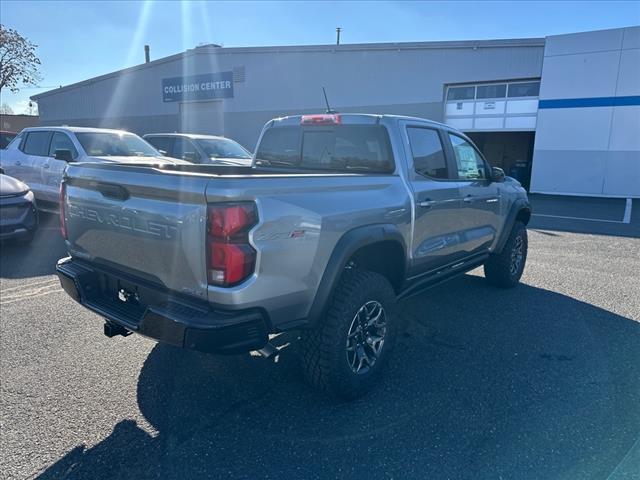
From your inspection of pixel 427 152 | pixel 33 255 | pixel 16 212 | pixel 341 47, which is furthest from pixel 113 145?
pixel 341 47

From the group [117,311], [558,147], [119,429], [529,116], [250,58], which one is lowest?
[119,429]

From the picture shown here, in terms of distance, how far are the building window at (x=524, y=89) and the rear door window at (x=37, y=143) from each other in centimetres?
1528

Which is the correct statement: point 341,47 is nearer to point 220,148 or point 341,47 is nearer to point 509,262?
point 220,148

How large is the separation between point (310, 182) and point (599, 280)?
508 cm

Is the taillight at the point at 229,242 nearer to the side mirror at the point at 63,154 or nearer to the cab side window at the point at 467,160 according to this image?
the cab side window at the point at 467,160

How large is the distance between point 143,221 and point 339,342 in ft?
4.61

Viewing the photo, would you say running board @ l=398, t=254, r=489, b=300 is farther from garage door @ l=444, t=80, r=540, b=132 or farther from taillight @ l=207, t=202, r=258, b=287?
garage door @ l=444, t=80, r=540, b=132

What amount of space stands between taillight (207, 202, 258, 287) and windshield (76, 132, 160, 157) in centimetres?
690

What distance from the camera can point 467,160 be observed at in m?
4.65

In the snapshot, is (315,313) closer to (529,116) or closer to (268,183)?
(268,183)

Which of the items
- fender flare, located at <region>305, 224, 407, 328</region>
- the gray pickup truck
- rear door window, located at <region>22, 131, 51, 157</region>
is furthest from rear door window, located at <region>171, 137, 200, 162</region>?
fender flare, located at <region>305, 224, 407, 328</region>

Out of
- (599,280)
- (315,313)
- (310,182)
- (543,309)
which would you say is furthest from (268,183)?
(599,280)

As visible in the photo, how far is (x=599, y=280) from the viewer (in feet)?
19.5

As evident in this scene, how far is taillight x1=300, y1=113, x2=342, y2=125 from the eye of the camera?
12.8 ft
